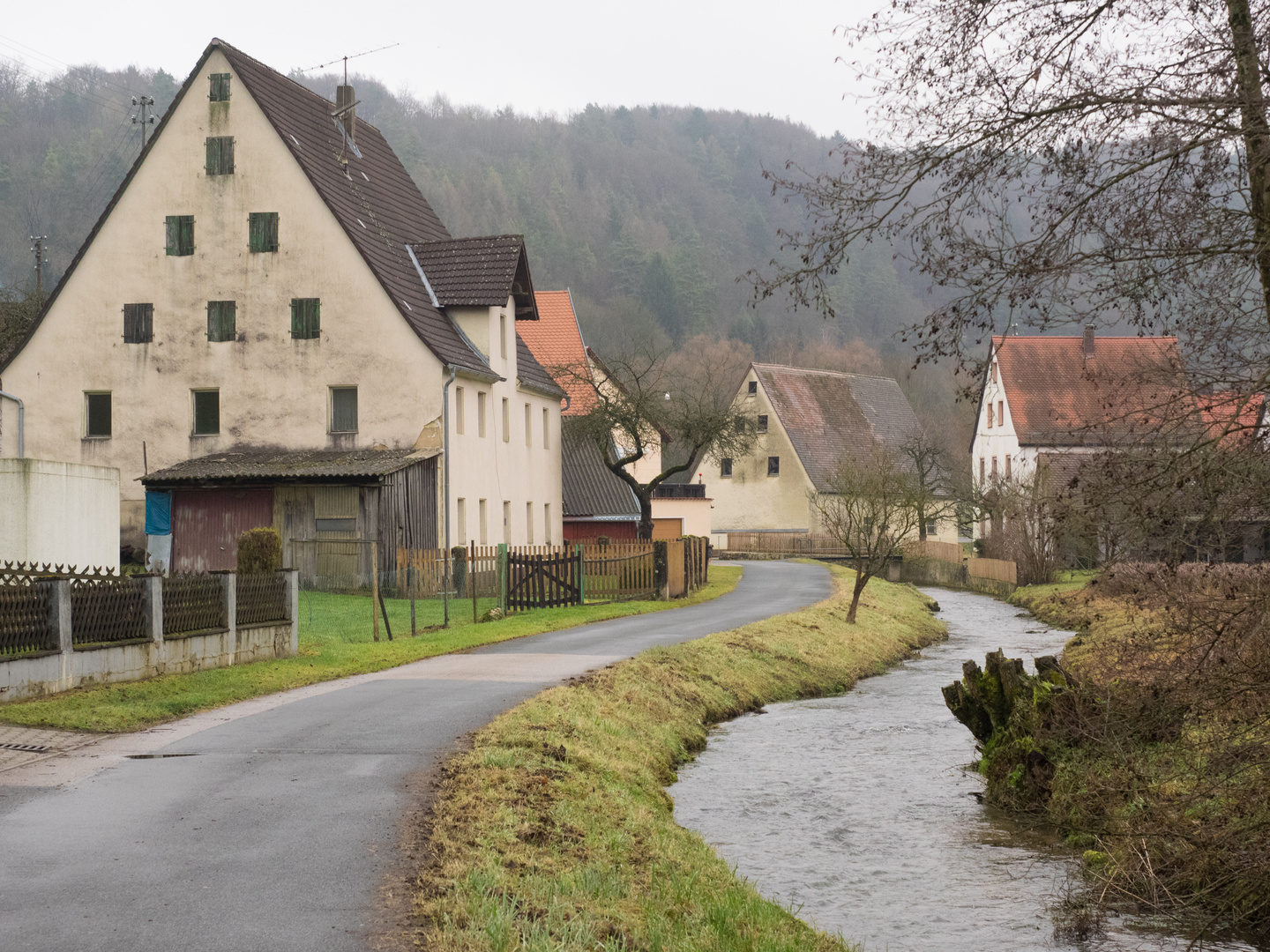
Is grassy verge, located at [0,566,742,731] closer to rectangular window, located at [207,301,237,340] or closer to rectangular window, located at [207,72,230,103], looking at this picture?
rectangular window, located at [207,301,237,340]

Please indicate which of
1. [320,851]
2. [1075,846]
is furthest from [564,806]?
[1075,846]

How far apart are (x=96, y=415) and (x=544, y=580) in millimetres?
14438

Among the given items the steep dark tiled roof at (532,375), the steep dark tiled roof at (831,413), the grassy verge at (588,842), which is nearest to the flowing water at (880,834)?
the grassy verge at (588,842)

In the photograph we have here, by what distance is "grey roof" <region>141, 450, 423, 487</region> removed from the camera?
33281 mm

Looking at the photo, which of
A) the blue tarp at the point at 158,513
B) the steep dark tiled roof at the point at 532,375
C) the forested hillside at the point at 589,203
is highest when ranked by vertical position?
the forested hillside at the point at 589,203

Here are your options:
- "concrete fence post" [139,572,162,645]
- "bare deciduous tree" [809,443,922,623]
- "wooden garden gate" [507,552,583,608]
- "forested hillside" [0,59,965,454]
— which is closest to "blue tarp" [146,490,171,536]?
"wooden garden gate" [507,552,583,608]

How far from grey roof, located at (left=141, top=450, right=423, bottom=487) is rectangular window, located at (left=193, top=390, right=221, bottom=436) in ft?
2.71

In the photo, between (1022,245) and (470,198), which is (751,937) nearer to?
(1022,245)

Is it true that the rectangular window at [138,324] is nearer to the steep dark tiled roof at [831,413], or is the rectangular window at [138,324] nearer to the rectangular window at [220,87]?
the rectangular window at [220,87]

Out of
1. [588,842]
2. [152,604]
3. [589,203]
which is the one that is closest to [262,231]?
[152,604]

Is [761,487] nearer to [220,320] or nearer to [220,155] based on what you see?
[220,320]

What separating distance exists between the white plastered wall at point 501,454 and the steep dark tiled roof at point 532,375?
33cm

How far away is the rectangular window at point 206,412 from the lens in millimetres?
36469

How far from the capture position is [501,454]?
39.8m
